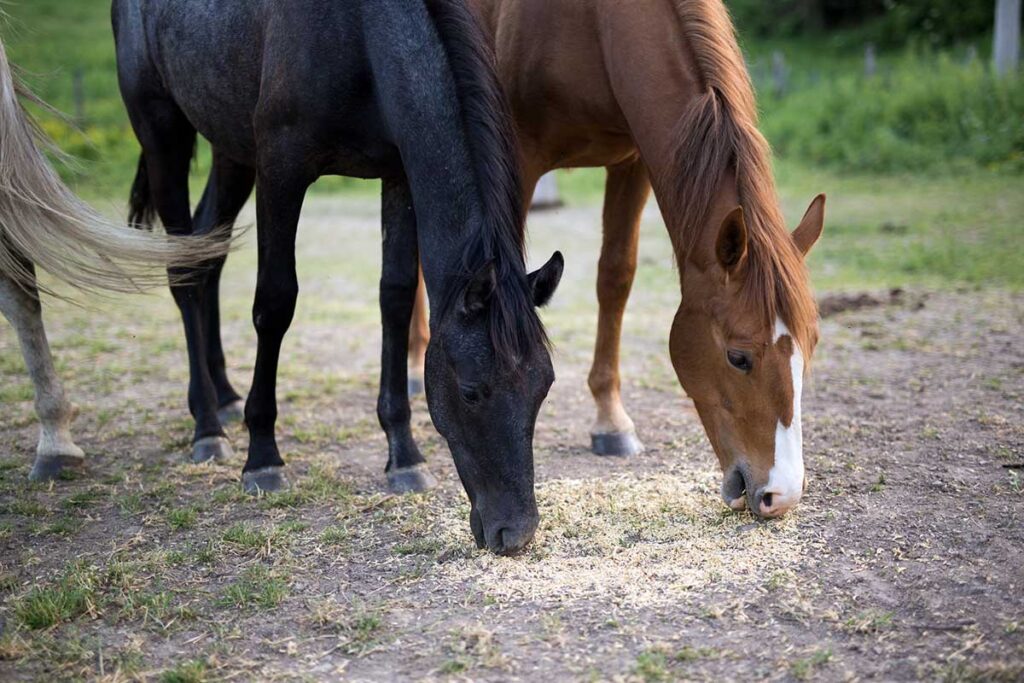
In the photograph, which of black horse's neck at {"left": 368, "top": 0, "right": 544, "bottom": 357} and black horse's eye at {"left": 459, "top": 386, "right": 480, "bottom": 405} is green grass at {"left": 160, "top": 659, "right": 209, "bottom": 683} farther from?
black horse's neck at {"left": 368, "top": 0, "right": 544, "bottom": 357}

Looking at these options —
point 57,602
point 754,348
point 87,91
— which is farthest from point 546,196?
point 87,91

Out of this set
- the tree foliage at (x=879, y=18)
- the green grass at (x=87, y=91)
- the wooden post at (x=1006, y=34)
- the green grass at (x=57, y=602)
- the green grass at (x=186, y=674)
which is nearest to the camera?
the green grass at (x=186, y=674)

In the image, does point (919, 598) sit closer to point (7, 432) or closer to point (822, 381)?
point (822, 381)

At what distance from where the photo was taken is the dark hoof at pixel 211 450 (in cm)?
435

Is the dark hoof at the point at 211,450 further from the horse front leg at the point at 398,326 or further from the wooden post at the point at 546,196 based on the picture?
the wooden post at the point at 546,196

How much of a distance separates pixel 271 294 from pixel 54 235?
0.88 metres

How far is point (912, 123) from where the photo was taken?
12859mm

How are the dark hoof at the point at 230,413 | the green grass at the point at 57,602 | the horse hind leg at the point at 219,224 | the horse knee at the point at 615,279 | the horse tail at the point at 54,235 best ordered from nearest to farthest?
the green grass at the point at 57,602 → the horse tail at the point at 54,235 → the horse knee at the point at 615,279 → the horse hind leg at the point at 219,224 → the dark hoof at the point at 230,413

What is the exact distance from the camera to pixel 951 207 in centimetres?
946

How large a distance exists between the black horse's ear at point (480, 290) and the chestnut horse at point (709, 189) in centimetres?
73

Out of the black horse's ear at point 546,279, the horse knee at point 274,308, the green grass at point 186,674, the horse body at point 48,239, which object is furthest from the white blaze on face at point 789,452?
the horse body at point 48,239

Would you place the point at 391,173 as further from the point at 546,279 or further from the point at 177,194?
the point at 177,194

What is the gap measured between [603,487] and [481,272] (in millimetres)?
1297

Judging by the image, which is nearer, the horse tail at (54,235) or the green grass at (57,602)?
the green grass at (57,602)
